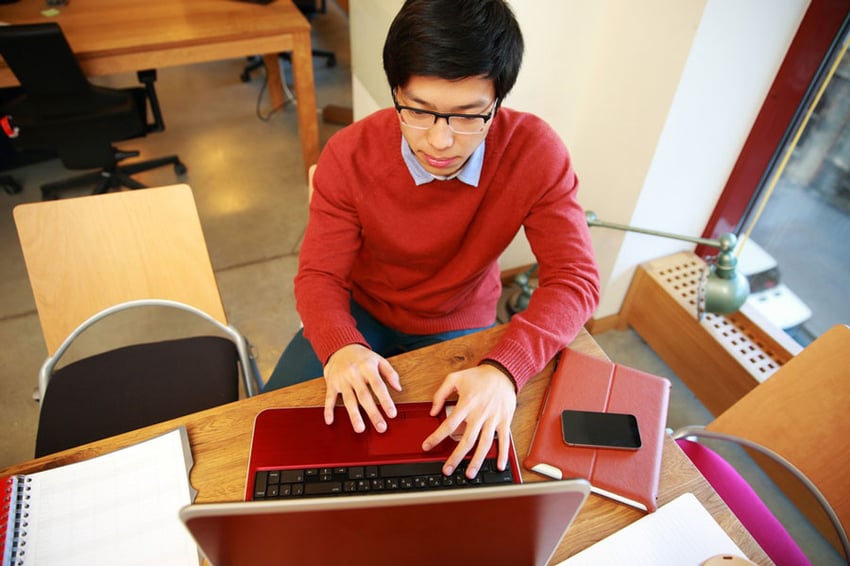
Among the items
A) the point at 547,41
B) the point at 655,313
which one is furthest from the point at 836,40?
the point at 655,313

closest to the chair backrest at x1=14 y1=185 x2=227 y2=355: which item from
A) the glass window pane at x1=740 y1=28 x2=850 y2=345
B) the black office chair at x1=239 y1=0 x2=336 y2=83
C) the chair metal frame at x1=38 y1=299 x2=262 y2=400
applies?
the chair metal frame at x1=38 y1=299 x2=262 y2=400

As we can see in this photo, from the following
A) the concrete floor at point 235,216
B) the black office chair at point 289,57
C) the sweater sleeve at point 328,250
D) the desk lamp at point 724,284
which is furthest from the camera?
the black office chair at point 289,57

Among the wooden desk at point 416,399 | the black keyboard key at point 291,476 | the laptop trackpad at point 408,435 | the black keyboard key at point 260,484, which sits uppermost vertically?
the laptop trackpad at point 408,435

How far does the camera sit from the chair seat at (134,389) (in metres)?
1.12

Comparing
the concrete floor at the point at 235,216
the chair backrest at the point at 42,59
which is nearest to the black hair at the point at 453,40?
the concrete floor at the point at 235,216

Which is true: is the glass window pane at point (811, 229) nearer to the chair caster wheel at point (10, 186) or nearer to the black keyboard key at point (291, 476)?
the black keyboard key at point (291, 476)

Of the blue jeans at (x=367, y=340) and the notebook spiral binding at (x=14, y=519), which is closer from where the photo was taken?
the notebook spiral binding at (x=14, y=519)

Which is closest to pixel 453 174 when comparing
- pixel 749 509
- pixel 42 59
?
pixel 749 509

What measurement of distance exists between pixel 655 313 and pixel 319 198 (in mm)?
1460

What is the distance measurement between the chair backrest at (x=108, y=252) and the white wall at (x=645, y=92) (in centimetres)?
100

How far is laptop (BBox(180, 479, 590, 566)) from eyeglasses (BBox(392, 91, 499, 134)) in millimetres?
620

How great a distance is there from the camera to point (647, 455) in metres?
0.80

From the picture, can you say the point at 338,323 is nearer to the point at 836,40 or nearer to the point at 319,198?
the point at 319,198

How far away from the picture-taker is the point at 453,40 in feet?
2.63
